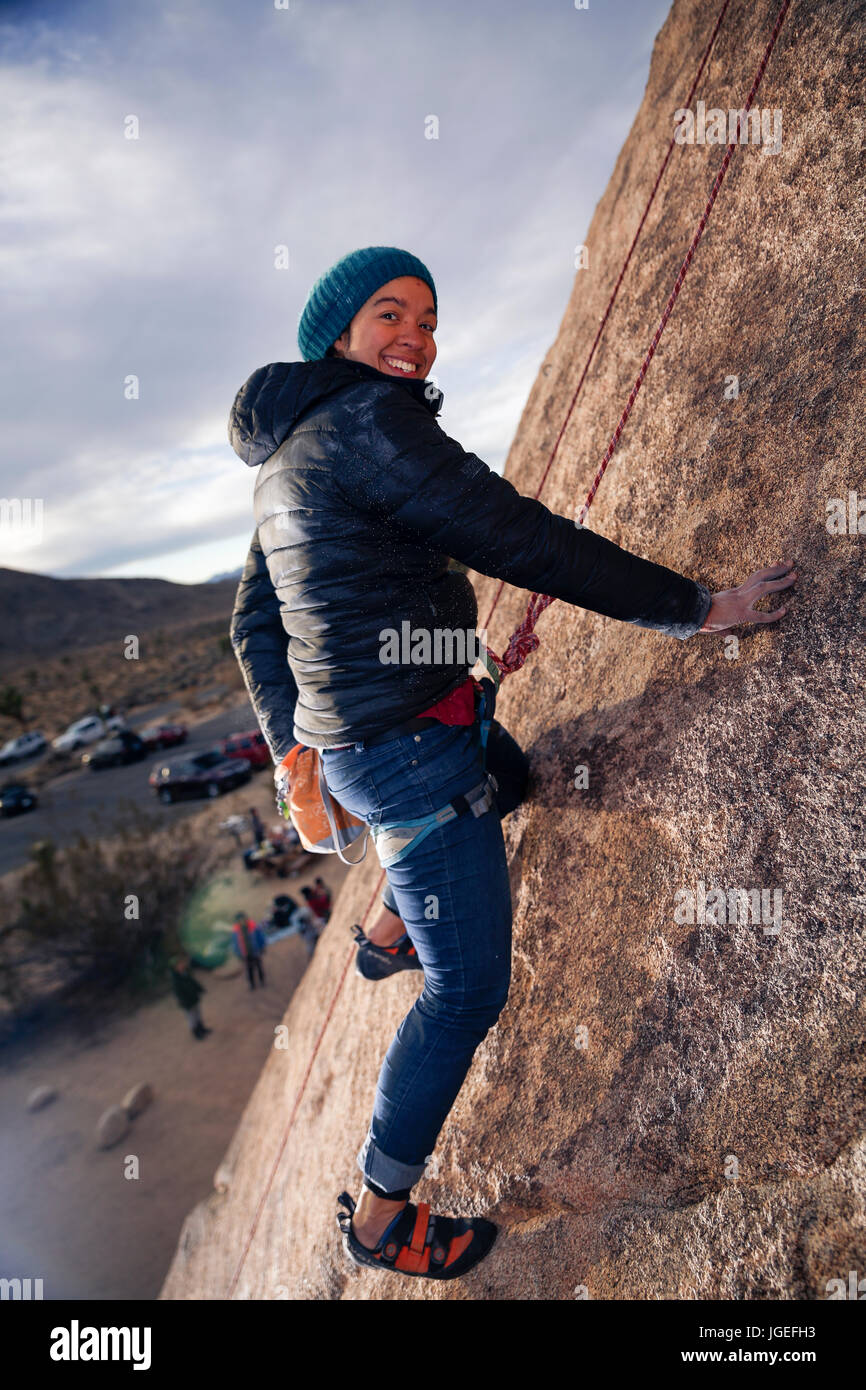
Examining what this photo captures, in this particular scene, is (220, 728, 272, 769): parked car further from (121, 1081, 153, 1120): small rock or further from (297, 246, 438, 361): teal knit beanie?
(297, 246, 438, 361): teal knit beanie

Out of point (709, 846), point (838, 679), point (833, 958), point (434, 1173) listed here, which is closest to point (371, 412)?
point (838, 679)

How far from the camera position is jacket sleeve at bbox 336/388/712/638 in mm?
1572

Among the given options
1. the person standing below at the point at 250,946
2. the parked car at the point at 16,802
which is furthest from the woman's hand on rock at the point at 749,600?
the parked car at the point at 16,802

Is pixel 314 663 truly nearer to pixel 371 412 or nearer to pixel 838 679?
pixel 371 412

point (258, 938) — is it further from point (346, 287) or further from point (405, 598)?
point (346, 287)

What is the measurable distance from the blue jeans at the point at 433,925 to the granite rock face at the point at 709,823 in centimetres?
50

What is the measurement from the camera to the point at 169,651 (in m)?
54.8

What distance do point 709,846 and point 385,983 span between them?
198 cm

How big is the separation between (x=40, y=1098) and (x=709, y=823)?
39.2 ft

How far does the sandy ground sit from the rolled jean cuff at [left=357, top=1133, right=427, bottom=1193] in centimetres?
753

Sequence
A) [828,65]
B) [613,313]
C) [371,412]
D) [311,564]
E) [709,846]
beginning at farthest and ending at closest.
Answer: [613,313]
[828,65]
[709,846]
[311,564]
[371,412]

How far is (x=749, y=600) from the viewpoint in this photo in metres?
1.89

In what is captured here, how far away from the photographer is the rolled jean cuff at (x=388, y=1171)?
1877 millimetres

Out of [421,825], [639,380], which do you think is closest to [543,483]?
[639,380]
